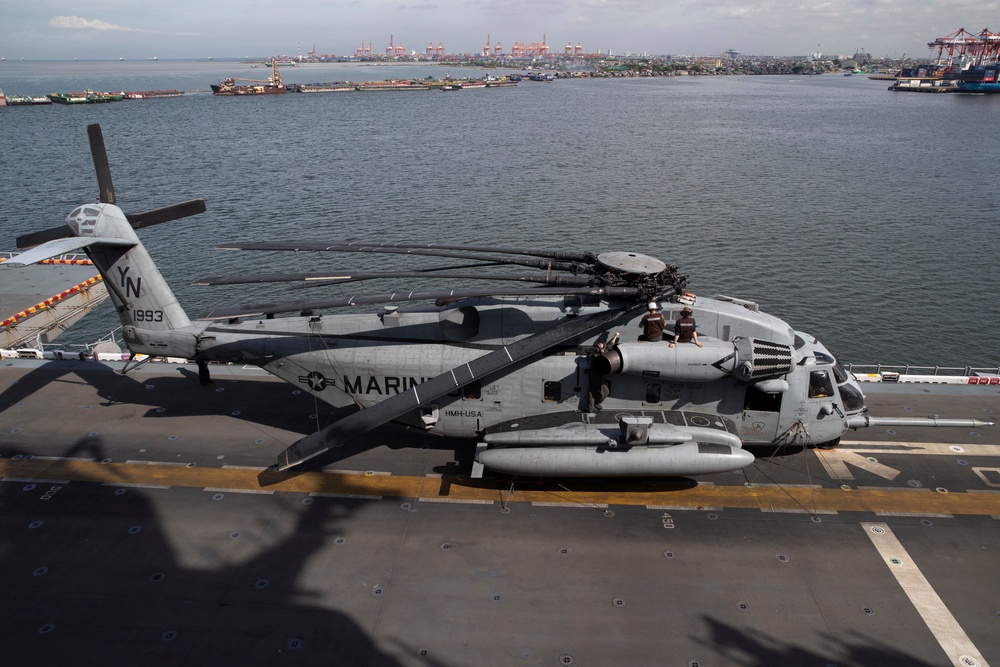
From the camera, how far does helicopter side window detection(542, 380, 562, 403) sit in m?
13.3

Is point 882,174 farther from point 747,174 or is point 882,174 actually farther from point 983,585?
point 983,585

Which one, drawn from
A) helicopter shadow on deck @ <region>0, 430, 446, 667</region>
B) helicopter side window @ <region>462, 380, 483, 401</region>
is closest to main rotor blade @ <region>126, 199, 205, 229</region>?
helicopter shadow on deck @ <region>0, 430, 446, 667</region>

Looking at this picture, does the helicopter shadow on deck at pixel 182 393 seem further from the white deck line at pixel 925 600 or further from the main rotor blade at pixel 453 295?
the white deck line at pixel 925 600

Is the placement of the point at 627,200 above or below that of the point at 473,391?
below

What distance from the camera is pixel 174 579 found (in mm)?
10664

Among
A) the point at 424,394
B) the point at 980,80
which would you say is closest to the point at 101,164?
the point at 424,394

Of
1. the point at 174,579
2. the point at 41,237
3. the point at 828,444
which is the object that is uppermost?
the point at 41,237

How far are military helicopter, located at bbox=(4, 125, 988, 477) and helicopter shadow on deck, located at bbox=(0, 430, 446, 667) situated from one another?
1.84 m

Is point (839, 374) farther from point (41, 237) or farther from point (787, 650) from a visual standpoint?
point (41, 237)

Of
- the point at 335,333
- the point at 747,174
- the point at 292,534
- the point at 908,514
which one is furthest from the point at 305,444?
the point at 747,174

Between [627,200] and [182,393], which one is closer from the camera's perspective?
[182,393]

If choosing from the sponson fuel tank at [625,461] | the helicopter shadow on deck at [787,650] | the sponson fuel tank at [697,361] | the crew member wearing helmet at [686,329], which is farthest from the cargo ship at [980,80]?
the helicopter shadow on deck at [787,650]

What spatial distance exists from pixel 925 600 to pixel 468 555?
791 centimetres

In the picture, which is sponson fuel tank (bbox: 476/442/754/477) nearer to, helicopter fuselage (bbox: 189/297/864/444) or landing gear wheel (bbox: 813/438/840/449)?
helicopter fuselage (bbox: 189/297/864/444)
